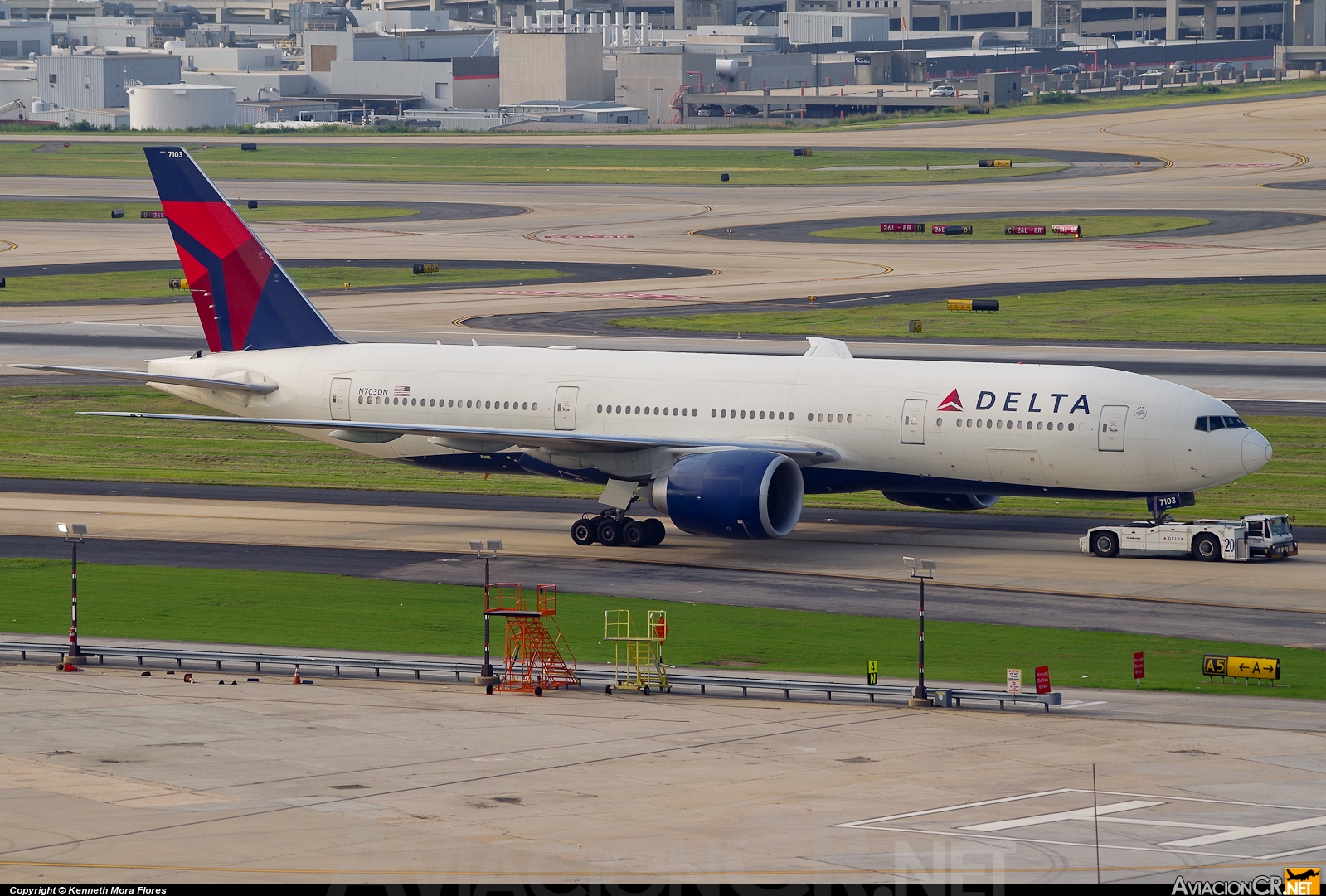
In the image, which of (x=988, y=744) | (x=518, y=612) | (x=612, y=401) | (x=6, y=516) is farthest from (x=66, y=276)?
(x=988, y=744)

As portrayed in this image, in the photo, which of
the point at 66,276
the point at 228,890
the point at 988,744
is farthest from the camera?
the point at 66,276

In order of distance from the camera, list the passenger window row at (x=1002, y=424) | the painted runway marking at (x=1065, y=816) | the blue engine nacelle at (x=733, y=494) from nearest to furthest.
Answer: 1. the painted runway marking at (x=1065, y=816)
2. the blue engine nacelle at (x=733, y=494)
3. the passenger window row at (x=1002, y=424)

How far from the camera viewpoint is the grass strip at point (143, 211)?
15575 cm

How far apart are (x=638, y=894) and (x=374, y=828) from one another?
5434mm

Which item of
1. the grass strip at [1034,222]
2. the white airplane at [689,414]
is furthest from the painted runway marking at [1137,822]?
the grass strip at [1034,222]

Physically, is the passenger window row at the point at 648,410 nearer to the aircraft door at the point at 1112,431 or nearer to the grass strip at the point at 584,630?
the grass strip at the point at 584,630

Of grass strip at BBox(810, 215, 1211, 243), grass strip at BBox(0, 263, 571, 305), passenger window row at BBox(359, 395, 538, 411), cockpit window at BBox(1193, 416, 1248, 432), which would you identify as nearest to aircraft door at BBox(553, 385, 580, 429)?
passenger window row at BBox(359, 395, 538, 411)

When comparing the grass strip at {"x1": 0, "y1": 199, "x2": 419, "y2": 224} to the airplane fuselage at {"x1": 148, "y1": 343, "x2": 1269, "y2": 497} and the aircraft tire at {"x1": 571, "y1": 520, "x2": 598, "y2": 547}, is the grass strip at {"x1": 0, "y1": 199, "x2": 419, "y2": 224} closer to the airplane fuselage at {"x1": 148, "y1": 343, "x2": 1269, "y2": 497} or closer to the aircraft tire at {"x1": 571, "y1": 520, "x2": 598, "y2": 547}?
the airplane fuselage at {"x1": 148, "y1": 343, "x2": 1269, "y2": 497}

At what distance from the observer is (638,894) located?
2322 cm

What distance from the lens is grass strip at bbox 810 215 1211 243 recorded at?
135 m

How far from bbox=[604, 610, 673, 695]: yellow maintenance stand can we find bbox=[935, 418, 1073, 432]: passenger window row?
37.0ft

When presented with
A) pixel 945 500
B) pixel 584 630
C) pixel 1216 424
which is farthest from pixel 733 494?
pixel 1216 424

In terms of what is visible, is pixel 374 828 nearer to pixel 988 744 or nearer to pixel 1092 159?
pixel 988 744

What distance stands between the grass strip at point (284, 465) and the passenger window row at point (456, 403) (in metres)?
4.29
